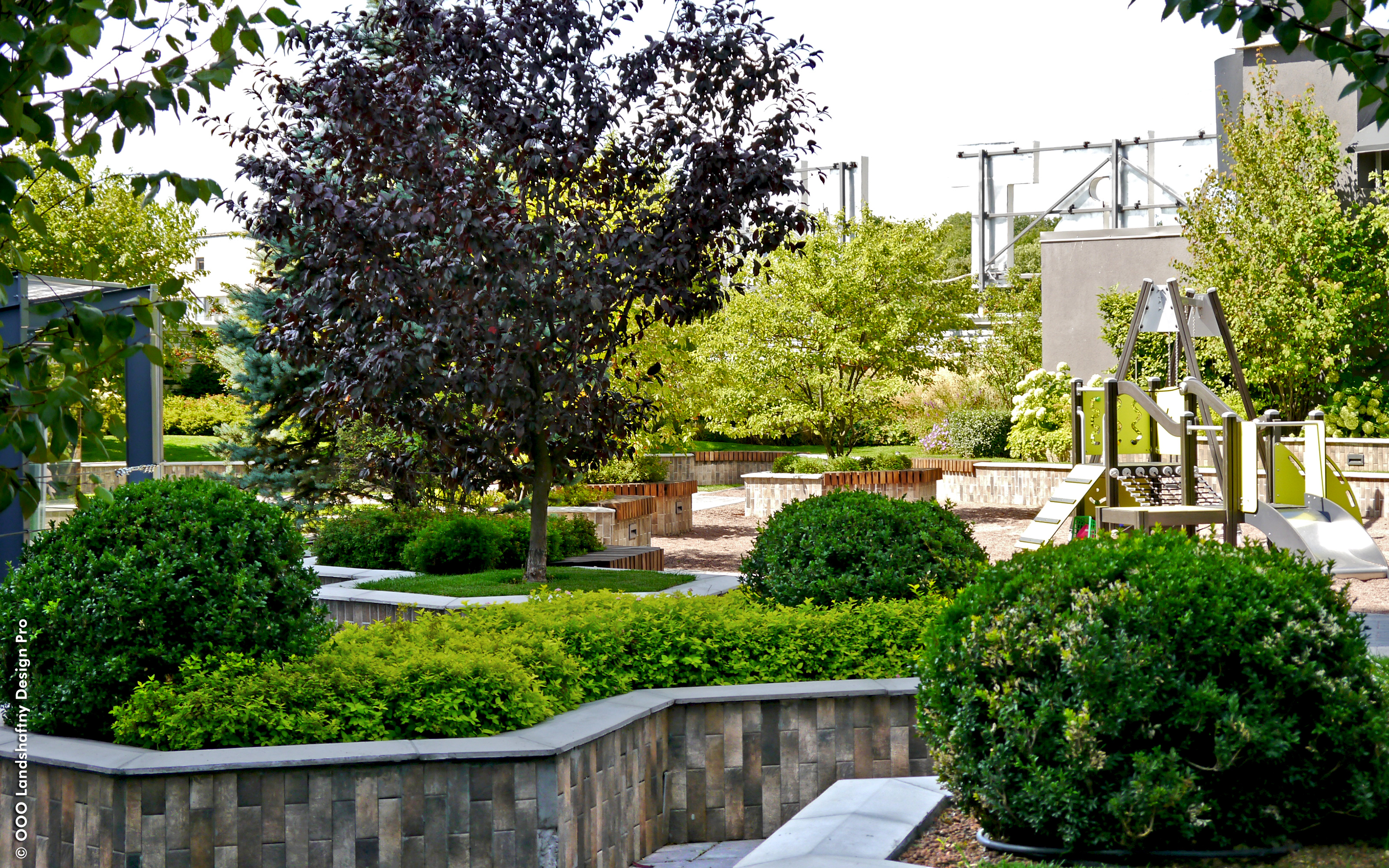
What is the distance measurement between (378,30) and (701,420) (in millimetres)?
17999

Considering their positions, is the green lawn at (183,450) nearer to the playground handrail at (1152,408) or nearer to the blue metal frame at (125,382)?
the blue metal frame at (125,382)

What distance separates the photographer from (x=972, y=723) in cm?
361

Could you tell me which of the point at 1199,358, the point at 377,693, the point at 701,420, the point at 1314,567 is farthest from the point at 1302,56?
the point at 377,693

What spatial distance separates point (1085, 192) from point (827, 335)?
16323 mm

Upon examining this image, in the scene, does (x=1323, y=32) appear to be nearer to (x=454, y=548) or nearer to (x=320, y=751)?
(x=320, y=751)

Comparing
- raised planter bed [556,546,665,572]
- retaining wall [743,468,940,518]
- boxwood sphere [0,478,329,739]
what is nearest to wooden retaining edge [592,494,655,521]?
retaining wall [743,468,940,518]

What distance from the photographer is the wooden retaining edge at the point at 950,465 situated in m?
19.9

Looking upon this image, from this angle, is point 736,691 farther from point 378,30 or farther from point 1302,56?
point 1302,56

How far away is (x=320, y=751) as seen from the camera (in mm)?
4047

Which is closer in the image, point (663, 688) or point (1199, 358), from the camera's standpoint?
point (663, 688)

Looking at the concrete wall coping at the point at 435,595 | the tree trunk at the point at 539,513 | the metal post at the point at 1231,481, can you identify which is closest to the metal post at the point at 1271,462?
the metal post at the point at 1231,481

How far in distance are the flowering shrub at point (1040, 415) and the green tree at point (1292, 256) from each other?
2.79 meters

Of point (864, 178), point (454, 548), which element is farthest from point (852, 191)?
point (454, 548)

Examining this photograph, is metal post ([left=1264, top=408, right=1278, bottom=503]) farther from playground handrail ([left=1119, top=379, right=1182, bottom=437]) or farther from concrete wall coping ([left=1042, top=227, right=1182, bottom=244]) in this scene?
concrete wall coping ([left=1042, top=227, right=1182, bottom=244])
